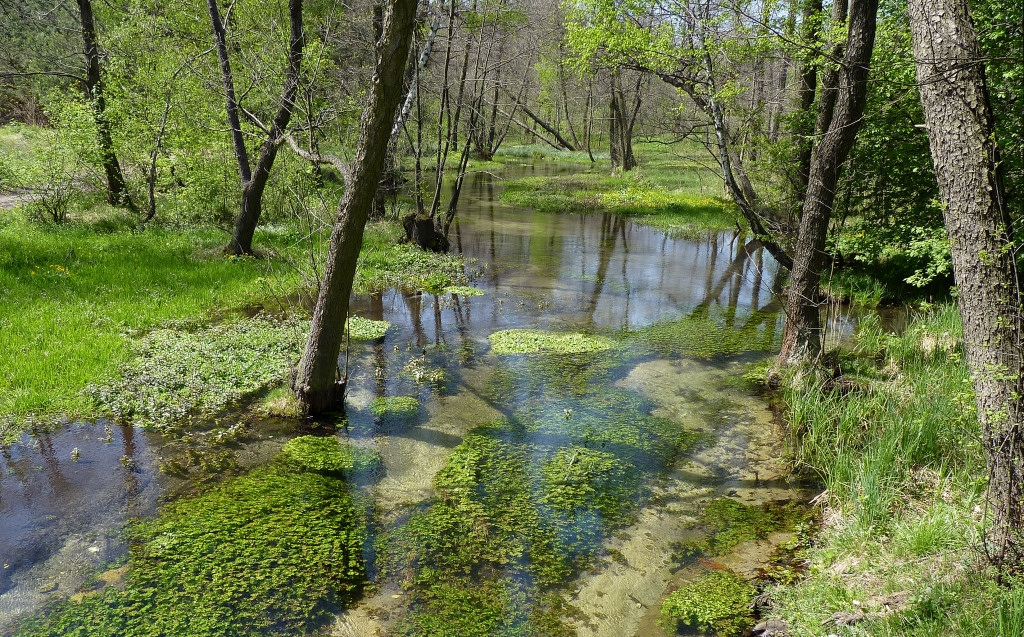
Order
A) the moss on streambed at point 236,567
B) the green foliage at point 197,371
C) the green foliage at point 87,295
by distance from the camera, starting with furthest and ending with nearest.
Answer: the green foliage at point 87,295 < the green foliage at point 197,371 < the moss on streambed at point 236,567

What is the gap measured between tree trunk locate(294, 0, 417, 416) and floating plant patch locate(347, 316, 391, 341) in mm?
2174

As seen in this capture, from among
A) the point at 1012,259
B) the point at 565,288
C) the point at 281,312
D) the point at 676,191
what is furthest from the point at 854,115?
the point at 676,191

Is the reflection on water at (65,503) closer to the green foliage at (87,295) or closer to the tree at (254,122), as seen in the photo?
the green foliage at (87,295)

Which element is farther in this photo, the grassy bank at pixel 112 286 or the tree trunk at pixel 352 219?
the grassy bank at pixel 112 286

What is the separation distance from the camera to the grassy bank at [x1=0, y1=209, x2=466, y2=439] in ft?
21.9

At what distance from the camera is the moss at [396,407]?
680 cm

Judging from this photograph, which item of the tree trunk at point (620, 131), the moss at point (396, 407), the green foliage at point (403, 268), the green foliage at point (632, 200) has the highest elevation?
the tree trunk at point (620, 131)

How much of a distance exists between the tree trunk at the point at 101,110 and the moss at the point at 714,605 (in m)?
13.8

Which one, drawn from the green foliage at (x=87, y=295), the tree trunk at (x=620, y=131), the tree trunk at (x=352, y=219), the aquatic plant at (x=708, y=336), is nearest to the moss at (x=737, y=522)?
the aquatic plant at (x=708, y=336)

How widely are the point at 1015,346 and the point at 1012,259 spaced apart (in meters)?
0.46

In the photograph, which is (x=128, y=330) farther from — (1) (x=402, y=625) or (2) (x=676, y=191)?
(2) (x=676, y=191)

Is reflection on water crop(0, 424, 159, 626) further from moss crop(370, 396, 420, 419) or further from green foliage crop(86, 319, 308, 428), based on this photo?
moss crop(370, 396, 420, 419)

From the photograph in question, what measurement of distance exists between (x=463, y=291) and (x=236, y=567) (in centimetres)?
758

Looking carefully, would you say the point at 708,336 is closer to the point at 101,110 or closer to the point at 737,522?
the point at 737,522
